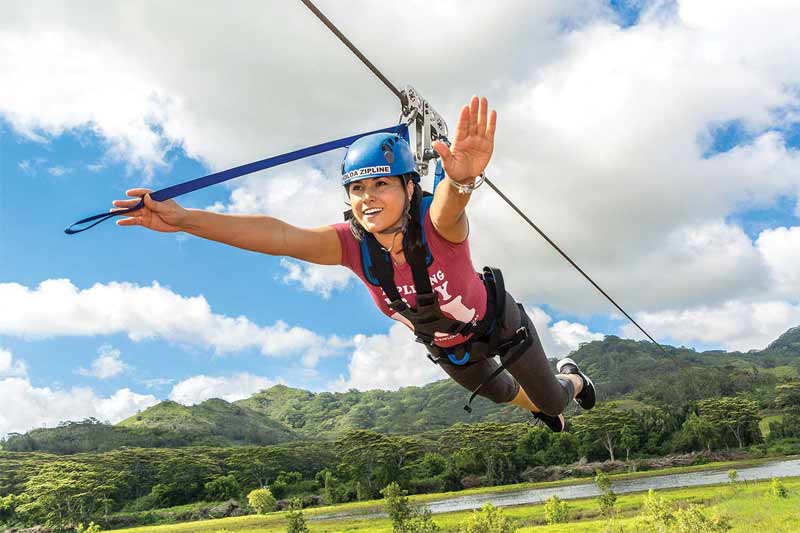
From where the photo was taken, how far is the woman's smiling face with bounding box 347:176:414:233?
386 centimetres

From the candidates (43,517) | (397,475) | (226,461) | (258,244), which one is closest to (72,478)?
(43,517)

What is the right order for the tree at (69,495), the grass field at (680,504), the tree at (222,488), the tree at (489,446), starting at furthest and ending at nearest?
the tree at (222,488) → the tree at (489,446) → the tree at (69,495) → the grass field at (680,504)

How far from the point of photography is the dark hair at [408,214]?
3.91m

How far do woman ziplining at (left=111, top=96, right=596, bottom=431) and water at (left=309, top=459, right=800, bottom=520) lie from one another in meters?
47.8

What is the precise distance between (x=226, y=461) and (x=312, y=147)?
279 feet

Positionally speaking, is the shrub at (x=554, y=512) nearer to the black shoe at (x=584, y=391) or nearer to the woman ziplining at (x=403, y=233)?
the black shoe at (x=584, y=391)

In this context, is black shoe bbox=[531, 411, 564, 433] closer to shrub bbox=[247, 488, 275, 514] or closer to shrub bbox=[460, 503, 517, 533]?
shrub bbox=[460, 503, 517, 533]

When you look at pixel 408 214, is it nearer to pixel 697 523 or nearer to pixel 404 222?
pixel 404 222

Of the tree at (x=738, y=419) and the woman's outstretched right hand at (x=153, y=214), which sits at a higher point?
the woman's outstretched right hand at (x=153, y=214)

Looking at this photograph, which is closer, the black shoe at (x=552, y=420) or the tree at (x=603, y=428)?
the black shoe at (x=552, y=420)

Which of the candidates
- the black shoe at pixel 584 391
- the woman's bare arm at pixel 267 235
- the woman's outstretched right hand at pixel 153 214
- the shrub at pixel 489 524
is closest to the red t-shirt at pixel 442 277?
the woman's bare arm at pixel 267 235

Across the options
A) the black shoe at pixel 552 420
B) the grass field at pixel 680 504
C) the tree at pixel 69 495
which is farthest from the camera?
the tree at pixel 69 495

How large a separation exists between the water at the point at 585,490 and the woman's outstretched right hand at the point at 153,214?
1935 inches

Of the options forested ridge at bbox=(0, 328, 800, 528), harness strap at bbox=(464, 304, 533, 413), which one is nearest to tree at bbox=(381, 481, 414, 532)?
harness strap at bbox=(464, 304, 533, 413)
